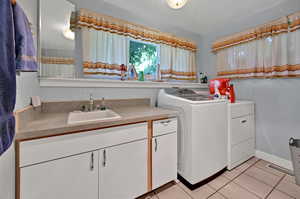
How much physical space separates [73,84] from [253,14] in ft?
9.71

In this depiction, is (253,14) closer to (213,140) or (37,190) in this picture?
(213,140)

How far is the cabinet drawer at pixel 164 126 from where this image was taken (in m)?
1.26

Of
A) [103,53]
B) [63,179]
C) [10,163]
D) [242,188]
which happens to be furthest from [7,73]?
[242,188]

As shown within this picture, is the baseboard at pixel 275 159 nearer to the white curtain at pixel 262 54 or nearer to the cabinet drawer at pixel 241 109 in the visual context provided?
the cabinet drawer at pixel 241 109

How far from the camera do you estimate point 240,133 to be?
1.79 metres

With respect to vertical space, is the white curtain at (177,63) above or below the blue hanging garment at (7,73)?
above

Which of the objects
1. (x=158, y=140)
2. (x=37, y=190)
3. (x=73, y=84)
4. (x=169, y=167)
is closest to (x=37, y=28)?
(x=73, y=84)

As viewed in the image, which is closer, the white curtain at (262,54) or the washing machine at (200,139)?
the washing machine at (200,139)

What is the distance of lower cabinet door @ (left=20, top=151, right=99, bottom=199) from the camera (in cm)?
77

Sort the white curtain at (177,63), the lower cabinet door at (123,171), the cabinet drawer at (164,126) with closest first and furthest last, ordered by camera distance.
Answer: the lower cabinet door at (123,171) < the cabinet drawer at (164,126) < the white curtain at (177,63)

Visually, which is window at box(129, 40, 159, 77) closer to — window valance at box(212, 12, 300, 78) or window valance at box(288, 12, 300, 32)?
window valance at box(212, 12, 300, 78)

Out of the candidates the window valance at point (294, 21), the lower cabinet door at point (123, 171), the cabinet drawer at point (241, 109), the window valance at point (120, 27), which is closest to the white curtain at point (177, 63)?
the window valance at point (120, 27)

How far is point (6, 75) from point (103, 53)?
1.35 m

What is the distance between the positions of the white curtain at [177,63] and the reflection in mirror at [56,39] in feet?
4.64
